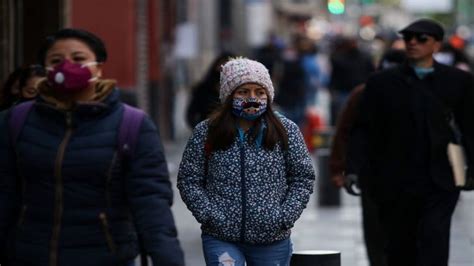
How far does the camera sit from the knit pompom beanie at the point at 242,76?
23.1 ft

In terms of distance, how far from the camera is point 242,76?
7.05m

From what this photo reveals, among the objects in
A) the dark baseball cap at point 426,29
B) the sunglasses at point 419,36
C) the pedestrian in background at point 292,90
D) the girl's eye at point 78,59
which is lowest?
the pedestrian in background at point 292,90

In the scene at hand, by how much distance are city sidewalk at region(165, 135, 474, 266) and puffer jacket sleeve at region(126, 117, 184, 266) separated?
19.9 ft

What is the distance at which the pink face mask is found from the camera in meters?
6.21

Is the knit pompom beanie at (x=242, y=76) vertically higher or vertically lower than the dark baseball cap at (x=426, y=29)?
higher

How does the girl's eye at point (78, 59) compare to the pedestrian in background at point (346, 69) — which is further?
the pedestrian in background at point (346, 69)

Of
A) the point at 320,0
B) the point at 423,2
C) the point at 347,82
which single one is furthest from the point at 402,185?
the point at 320,0

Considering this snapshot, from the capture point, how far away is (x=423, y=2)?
2259 inches

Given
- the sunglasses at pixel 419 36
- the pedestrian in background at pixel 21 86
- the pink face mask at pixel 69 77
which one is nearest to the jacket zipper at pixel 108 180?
the pink face mask at pixel 69 77

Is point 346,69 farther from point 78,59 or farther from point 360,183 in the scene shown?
point 78,59

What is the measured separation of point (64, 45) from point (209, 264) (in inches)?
51.7

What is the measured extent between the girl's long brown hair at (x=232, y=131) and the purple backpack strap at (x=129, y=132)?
0.78 m

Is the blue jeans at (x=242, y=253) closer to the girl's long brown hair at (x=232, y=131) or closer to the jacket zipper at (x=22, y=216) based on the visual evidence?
the girl's long brown hair at (x=232, y=131)

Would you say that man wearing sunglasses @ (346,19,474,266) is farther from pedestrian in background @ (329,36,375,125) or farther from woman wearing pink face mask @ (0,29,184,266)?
pedestrian in background @ (329,36,375,125)
